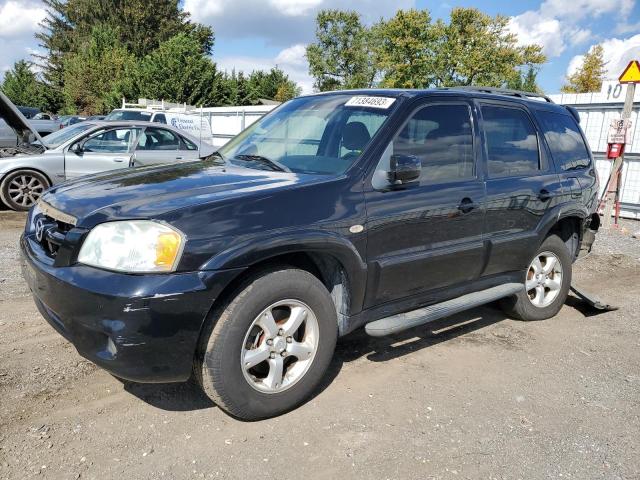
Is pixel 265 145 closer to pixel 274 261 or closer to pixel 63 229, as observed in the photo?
pixel 274 261

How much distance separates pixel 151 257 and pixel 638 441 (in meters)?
2.82

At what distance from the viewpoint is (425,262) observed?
11.8 ft

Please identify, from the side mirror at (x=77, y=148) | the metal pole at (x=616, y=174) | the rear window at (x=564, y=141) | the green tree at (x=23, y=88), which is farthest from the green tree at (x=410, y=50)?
the rear window at (x=564, y=141)

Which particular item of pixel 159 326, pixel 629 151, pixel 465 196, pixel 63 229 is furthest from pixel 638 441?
pixel 629 151

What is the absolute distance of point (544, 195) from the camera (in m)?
4.45

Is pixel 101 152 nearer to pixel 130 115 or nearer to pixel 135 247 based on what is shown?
pixel 135 247

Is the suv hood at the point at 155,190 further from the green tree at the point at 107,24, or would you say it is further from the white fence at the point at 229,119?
the green tree at the point at 107,24

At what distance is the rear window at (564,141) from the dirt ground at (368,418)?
164 centimetres

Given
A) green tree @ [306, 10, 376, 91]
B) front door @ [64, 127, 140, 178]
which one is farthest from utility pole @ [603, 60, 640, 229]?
green tree @ [306, 10, 376, 91]

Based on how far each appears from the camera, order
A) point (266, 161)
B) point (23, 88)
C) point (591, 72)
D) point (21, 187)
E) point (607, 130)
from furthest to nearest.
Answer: point (23, 88)
point (591, 72)
point (607, 130)
point (21, 187)
point (266, 161)

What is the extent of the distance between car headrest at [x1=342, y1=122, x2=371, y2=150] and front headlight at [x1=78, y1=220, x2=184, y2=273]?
55.5 inches

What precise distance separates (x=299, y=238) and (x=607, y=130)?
1114 centimetres

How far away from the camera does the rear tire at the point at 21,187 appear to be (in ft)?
28.6

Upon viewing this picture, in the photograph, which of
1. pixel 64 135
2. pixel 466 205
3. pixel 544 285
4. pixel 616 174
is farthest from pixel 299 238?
pixel 616 174
